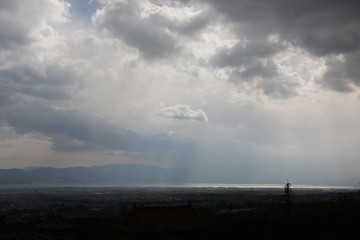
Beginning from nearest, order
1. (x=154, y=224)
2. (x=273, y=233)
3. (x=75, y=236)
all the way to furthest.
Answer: (x=154, y=224) < (x=75, y=236) < (x=273, y=233)

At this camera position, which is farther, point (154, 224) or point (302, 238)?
point (302, 238)

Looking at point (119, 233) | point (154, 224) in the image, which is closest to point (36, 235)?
point (119, 233)

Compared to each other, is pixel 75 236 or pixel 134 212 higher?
pixel 134 212

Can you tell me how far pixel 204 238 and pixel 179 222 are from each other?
423cm

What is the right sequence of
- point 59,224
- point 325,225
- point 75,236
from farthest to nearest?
point 325,225 → point 59,224 → point 75,236

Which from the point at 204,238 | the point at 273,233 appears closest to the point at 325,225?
the point at 273,233

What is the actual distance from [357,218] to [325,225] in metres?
14.3

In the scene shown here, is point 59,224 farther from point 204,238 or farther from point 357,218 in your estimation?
point 357,218

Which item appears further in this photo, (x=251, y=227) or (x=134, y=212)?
(x=251, y=227)

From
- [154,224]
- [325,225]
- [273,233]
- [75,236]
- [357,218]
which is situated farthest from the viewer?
[357,218]

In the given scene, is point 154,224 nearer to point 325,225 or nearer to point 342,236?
point 342,236

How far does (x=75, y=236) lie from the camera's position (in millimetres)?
60094

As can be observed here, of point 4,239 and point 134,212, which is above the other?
point 134,212

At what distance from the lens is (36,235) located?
2446 inches
